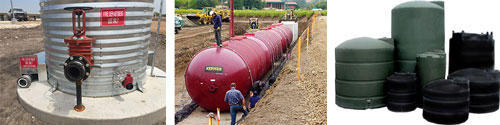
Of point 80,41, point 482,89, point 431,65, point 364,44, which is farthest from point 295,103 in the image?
point 80,41

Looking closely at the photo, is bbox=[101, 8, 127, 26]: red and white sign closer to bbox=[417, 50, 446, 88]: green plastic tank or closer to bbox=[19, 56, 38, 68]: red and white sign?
bbox=[19, 56, 38, 68]: red and white sign

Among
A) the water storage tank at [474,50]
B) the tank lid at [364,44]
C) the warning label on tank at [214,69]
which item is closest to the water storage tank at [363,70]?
the tank lid at [364,44]

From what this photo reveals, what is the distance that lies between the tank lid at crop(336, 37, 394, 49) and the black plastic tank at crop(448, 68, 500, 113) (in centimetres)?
124

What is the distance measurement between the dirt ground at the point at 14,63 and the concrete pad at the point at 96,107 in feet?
0.75

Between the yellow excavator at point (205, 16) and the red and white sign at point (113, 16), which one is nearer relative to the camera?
the red and white sign at point (113, 16)

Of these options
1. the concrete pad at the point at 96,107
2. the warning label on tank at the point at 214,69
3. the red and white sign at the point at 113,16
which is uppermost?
the red and white sign at the point at 113,16

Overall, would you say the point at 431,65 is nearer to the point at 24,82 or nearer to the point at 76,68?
the point at 76,68

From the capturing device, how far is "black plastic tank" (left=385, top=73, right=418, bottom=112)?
664cm

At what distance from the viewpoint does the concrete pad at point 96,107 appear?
7.16 meters

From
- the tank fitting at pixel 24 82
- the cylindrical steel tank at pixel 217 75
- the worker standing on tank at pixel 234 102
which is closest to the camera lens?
the worker standing on tank at pixel 234 102

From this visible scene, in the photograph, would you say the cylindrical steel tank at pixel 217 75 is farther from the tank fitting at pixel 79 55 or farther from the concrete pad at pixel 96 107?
the tank fitting at pixel 79 55

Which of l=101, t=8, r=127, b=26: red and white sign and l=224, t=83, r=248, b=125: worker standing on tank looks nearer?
l=224, t=83, r=248, b=125: worker standing on tank

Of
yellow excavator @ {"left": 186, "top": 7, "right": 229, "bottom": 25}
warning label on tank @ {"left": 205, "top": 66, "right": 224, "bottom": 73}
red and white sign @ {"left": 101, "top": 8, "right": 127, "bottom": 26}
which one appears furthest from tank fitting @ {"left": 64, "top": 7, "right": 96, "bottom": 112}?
yellow excavator @ {"left": 186, "top": 7, "right": 229, "bottom": 25}

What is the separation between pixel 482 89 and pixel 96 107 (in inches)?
270
